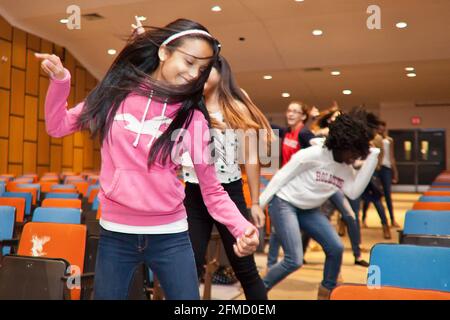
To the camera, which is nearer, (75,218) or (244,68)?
(75,218)

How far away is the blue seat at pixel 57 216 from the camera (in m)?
3.27

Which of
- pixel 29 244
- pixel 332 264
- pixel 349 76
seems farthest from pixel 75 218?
pixel 349 76

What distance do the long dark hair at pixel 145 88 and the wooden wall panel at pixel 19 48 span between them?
1222 centimetres

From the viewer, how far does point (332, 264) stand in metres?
3.37

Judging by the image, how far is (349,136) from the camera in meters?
3.02

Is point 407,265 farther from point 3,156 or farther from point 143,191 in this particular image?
point 3,156

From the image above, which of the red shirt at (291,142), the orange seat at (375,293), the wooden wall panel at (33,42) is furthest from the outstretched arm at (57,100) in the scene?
the wooden wall panel at (33,42)

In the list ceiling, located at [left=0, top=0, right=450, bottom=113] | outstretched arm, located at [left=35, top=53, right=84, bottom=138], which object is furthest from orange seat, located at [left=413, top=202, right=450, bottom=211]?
ceiling, located at [left=0, top=0, right=450, bottom=113]

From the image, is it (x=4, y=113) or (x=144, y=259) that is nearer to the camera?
(x=144, y=259)

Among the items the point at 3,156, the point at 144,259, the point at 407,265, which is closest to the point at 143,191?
the point at 144,259

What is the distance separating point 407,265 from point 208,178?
102cm

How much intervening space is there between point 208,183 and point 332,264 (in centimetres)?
206

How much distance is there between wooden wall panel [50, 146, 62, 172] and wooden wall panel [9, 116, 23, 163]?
114 centimetres
